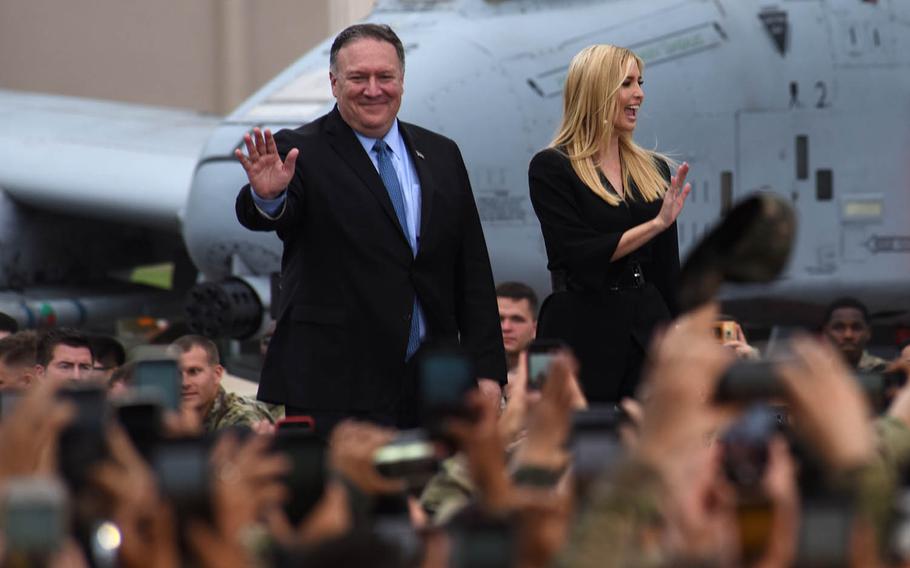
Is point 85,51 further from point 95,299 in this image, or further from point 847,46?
point 847,46

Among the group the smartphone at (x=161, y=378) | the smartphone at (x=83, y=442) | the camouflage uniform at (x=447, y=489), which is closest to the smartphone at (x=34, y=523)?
the smartphone at (x=83, y=442)

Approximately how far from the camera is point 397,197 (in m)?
5.27

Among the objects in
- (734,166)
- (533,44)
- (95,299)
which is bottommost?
(95,299)

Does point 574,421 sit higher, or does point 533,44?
point 533,44

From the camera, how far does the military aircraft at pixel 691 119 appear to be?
9.61m

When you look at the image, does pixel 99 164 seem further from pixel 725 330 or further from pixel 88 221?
pixel 725 330

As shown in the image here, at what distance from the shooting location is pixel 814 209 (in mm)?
10141

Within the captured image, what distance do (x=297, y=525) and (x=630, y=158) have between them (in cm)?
246

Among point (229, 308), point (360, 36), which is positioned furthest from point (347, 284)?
point (229, 308)

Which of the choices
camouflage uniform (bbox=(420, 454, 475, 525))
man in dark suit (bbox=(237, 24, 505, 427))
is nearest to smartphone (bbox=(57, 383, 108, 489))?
camouflage uniform (bbox=(420, 454, 475, 525))

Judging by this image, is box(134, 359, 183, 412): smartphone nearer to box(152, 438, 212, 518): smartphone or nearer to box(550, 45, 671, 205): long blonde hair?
box(152, 438, 212, 518): smartphone

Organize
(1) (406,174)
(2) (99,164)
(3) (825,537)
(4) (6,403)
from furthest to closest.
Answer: (2) (99,164), (1) (406,174), (4) (6,403), (3) (825,537)

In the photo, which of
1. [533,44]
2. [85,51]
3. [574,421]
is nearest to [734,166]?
[533,44]

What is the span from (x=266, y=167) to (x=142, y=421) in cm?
192
